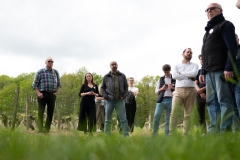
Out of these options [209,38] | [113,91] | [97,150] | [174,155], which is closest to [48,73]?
[113,91]

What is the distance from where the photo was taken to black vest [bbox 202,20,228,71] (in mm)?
4461

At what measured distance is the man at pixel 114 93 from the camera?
23.2 ft

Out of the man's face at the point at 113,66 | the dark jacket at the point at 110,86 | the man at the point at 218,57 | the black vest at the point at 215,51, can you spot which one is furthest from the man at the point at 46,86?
the black vest at the point at 215,51

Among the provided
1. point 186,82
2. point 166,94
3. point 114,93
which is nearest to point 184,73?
point 186,82

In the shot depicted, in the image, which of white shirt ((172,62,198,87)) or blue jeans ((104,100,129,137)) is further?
blue jeans ((104,100,129,137))

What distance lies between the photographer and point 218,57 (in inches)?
176

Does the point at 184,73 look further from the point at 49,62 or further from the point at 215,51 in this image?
the point at 49,62

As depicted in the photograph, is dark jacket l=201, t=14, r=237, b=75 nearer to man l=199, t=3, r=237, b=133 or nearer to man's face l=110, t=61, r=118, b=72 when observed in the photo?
man l=199, t=3, r=237, b=133

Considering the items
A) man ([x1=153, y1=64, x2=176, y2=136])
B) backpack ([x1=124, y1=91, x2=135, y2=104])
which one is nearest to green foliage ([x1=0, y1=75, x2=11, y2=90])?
backpack ([x1=124, y1=91, x2=135, y2=104])

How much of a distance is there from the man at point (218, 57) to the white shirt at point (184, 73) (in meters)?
1.55

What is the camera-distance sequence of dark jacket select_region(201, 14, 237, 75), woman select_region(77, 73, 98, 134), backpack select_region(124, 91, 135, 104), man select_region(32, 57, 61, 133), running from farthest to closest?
backpack select_region(124, 91, 135, 104)
woman select_region(77, 73, 98, 134)
man select_region(32, 57, 61, 133)
dark jacket select_region(201, 14, 237, 75)

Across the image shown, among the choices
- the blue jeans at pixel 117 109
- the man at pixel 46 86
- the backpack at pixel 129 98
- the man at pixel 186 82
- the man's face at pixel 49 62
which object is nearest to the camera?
the man at pixel 186 82

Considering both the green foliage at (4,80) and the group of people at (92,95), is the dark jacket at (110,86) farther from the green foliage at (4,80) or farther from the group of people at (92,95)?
the green foliage at (4,80)

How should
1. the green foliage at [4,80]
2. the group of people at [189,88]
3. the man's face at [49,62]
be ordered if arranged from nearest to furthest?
1. the group of people at [189,88]
2. the man's face at [49,62]
3. the green foliage at [4,80]
